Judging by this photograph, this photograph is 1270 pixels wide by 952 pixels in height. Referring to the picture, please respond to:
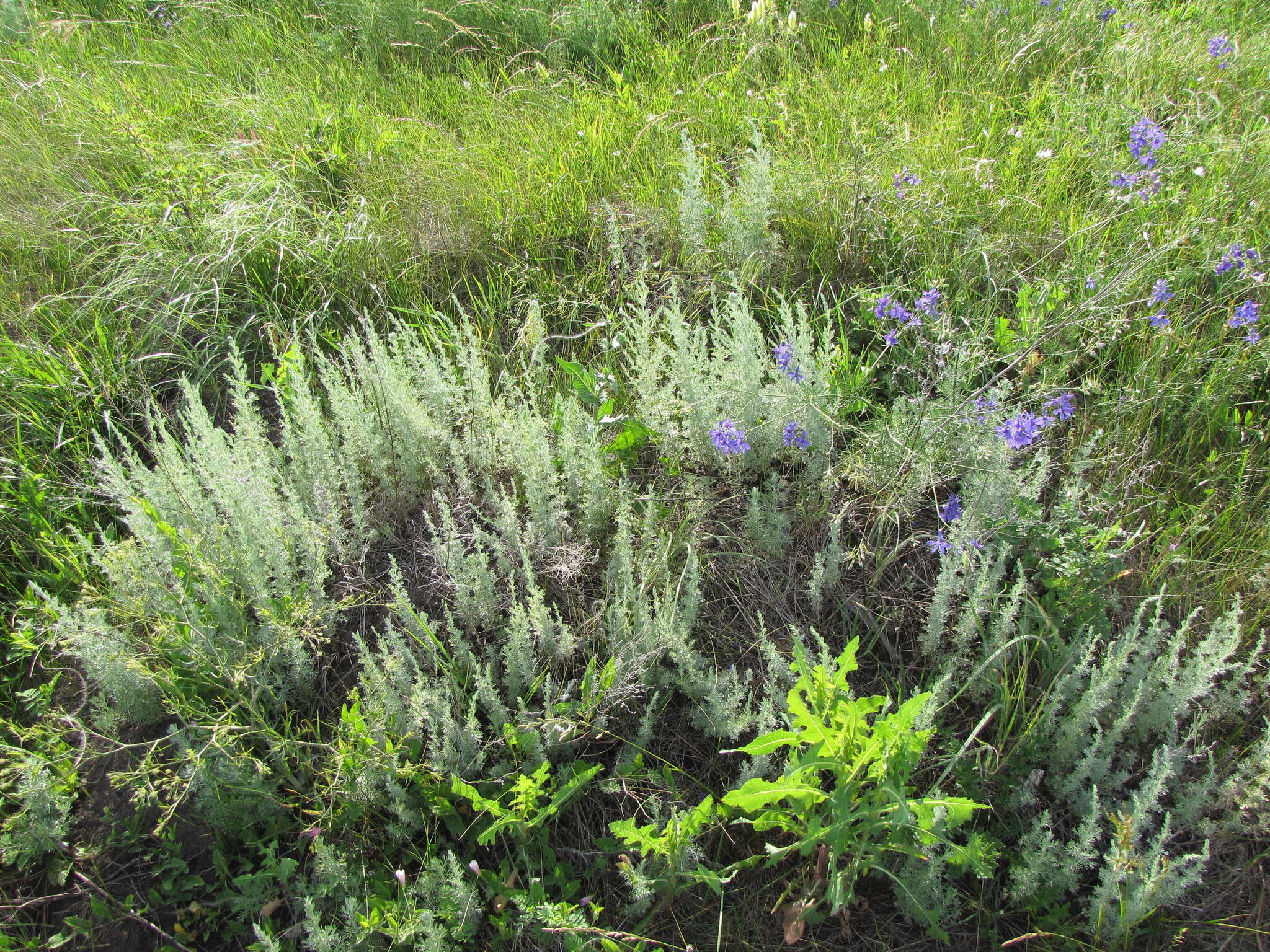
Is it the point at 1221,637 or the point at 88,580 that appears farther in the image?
the point at 88,580

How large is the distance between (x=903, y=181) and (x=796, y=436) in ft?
4.53

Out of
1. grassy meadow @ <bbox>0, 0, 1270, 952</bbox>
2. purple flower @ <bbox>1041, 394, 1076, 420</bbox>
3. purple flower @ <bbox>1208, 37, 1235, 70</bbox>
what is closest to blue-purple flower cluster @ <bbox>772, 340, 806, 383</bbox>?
grassy meadow @ <bbox>0, 0, 1270, 952</bbox>

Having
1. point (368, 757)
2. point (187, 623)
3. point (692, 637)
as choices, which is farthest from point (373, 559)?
point (692, 637)

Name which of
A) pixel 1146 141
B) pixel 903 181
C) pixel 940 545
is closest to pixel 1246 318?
pixel 1146 141

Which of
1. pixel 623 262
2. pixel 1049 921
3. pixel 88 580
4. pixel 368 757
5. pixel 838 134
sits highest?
pixel 838 134

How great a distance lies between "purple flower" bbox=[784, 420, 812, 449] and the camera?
7.82ft

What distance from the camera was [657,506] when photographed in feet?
8.17

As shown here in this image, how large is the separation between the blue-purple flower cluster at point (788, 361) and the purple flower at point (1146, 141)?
1.71 meters

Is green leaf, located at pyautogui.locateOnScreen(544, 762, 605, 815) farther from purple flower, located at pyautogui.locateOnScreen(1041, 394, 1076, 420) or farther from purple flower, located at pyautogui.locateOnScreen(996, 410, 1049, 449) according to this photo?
purple flower, located at pyautogui.locateOnScreen(1041, 394, 1076, 420)

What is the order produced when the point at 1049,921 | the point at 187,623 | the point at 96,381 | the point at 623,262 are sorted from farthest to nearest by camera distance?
the point at 623,262 < the point at 96,381 < the point at 187,623 < the point at 1049,921

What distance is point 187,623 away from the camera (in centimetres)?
195

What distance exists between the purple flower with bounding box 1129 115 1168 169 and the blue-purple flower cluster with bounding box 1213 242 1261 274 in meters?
0.47

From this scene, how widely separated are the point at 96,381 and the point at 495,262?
158cm

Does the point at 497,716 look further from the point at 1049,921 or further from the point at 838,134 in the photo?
the point at 838,134
